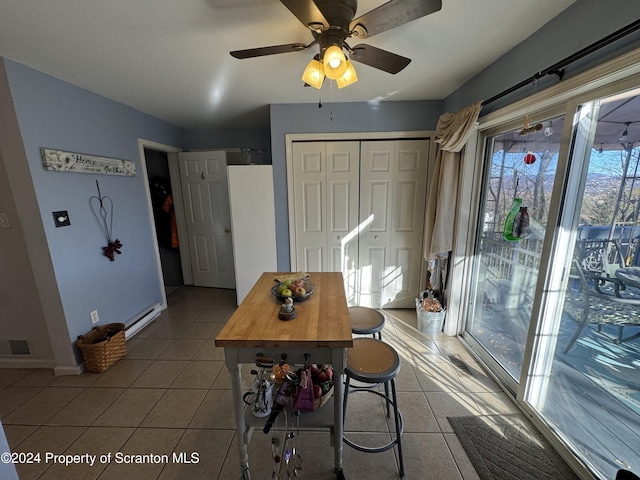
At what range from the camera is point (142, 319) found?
2.76m

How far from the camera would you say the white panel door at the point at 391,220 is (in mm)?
2773

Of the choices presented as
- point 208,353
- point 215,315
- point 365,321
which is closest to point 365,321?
point 365,321

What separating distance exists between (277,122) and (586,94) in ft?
7.80

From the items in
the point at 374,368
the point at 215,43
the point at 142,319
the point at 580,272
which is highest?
the point at 215,43

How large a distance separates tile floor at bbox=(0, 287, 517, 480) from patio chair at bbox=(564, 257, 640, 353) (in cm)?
81

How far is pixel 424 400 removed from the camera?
71.6 inches

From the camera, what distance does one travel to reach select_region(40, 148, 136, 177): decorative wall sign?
6.16 feet

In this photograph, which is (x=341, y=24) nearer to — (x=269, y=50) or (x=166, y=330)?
(x=269, y=50)

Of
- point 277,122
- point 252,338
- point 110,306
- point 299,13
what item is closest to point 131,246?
point 110,306

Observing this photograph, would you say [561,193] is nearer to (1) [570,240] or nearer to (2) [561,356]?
(1) [570,240]

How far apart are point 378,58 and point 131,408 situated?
2716 mm

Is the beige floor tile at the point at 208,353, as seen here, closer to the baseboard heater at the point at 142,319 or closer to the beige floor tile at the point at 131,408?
the beige floor tile at the point at 131,408

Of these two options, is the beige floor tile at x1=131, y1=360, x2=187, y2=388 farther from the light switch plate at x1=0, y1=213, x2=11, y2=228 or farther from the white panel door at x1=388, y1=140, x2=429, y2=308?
the white panel door at x1=388, y1=140, x2=429, y2=308

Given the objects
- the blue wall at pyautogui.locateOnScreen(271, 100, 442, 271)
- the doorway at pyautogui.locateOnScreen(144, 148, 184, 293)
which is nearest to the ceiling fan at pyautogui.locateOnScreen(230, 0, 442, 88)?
the blue wall at pyautogui.locateOnScreen(271, 100, 442, 271)
